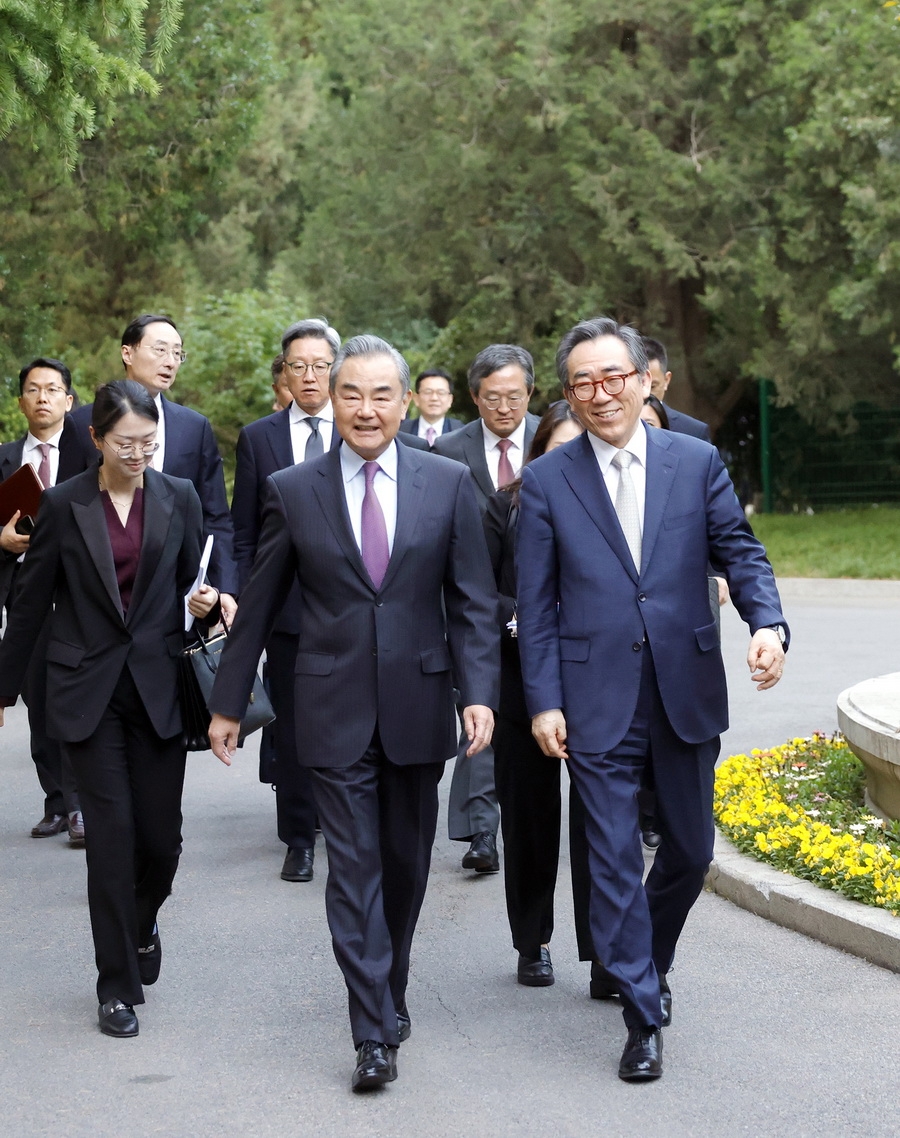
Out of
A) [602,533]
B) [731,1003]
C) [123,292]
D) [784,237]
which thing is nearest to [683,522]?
[602,533]

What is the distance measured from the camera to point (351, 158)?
101 feet

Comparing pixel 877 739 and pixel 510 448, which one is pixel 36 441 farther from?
pixel 877 739

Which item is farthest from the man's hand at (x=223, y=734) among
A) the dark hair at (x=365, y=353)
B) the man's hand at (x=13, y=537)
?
the man's hand at (x=13, y=537)

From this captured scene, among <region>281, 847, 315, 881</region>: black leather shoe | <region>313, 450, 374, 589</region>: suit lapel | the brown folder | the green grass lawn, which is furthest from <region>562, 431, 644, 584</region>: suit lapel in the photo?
the green grass lawn

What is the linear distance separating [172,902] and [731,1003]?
2.46 m

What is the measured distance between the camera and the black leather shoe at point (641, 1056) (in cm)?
473

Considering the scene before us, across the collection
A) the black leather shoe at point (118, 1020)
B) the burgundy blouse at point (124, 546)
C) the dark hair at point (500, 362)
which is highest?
the dark hair at point (500, 362)

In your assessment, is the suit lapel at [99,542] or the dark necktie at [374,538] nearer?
the dark necktie at [374,538]

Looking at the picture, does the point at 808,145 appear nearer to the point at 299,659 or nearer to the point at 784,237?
the point at 784,237

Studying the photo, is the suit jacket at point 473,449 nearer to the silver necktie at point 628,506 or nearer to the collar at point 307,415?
the collar at point 307,415

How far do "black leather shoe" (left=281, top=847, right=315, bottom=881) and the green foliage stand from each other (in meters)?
3.86

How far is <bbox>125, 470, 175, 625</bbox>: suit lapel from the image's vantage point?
18.1 ft

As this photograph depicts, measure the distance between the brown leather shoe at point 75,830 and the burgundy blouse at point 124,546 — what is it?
8.64 ft

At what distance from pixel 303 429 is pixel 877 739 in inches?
110
